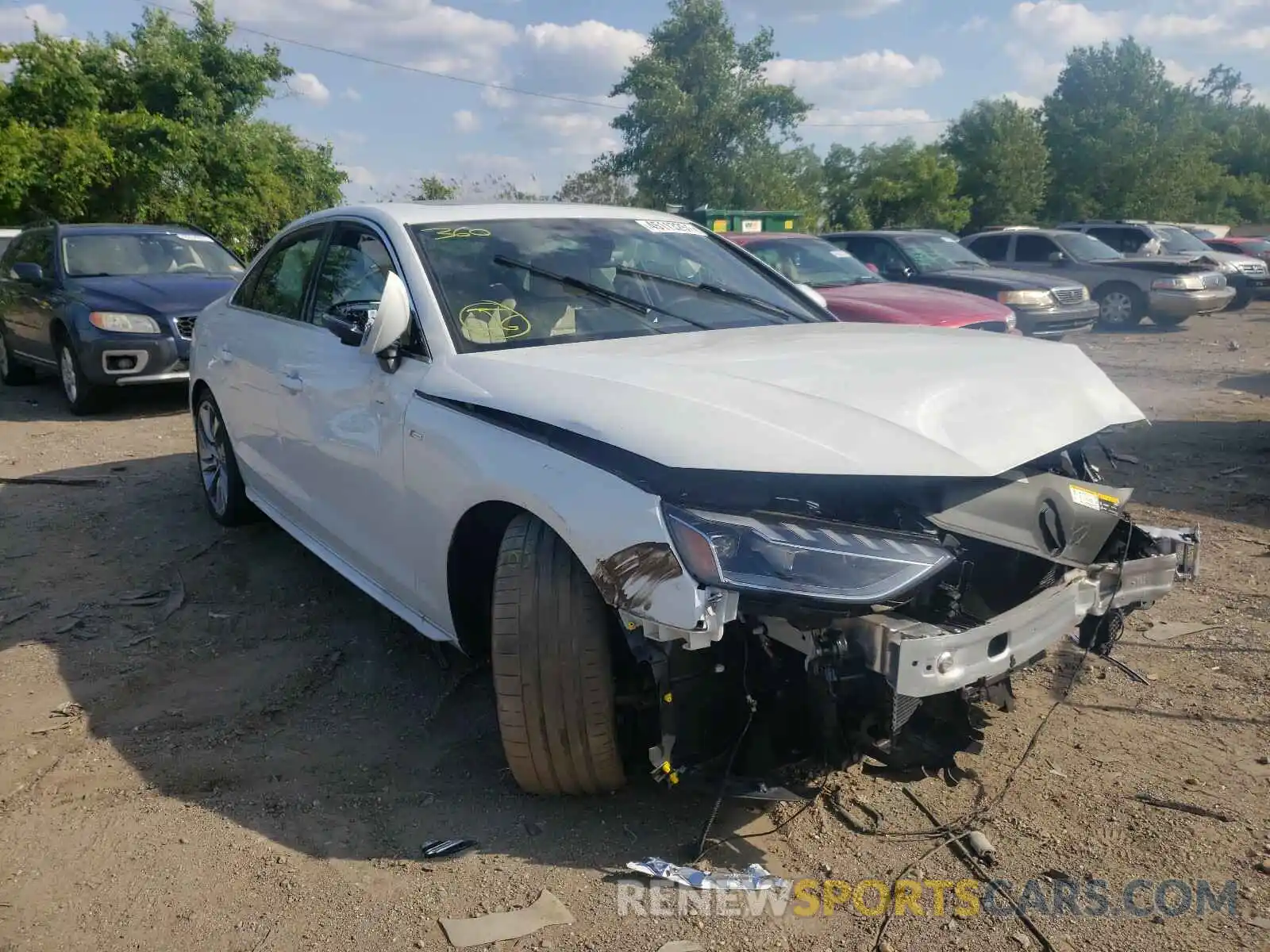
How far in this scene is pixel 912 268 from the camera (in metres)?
12.2

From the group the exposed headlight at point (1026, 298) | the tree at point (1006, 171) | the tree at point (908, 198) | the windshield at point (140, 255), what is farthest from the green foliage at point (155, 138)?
the tree at point (1006, 171)

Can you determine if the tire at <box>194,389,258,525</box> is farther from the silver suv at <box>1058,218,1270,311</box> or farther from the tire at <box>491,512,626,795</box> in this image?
the silver suv at <box>1058,218,1270,311</box>

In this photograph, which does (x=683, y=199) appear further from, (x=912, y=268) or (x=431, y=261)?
(x=431, y=261)

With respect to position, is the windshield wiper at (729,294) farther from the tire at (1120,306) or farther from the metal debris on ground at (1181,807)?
the tire at (1120,306)

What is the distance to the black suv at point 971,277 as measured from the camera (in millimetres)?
11500

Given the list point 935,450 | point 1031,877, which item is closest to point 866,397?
point 935,450

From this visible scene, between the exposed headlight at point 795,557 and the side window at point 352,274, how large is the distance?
1.90 m

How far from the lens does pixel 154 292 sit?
360 inches

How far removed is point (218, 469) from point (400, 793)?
3.10 meters

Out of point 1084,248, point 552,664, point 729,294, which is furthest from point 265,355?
point 1084,248

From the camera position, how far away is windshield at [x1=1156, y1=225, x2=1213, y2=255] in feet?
62.0

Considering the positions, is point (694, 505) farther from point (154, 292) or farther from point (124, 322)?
point (154, 292)

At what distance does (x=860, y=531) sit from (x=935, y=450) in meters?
0.28

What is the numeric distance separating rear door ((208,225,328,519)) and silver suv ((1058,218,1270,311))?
17.2 meters
